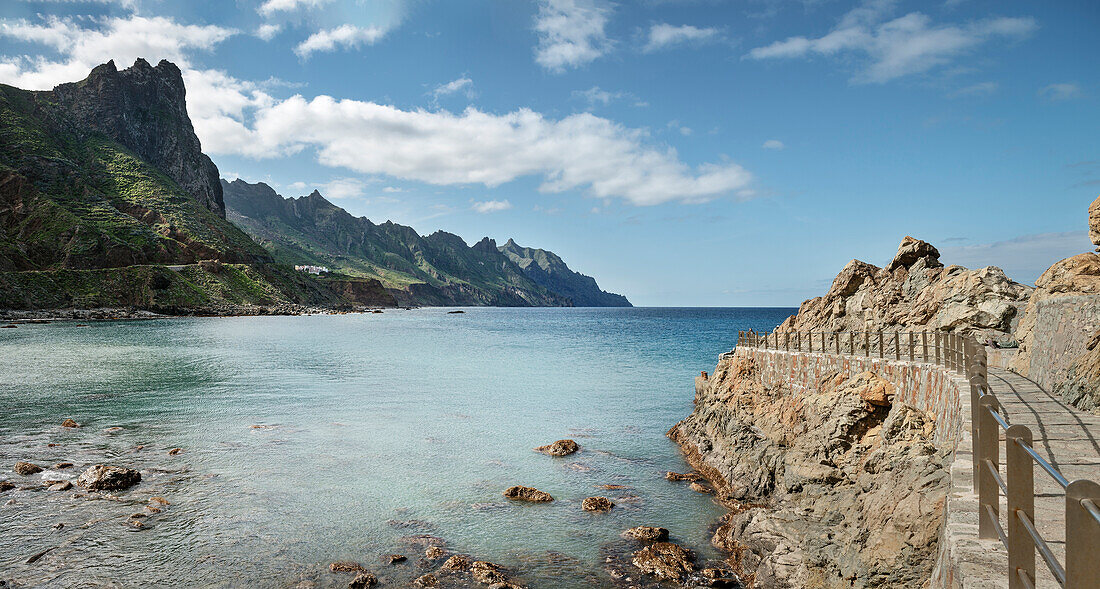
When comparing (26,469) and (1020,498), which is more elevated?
(1020,498)

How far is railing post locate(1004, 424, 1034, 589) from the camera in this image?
3691 millimetres

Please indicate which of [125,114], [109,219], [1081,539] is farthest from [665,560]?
[125,114]

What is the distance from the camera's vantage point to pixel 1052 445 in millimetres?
9000

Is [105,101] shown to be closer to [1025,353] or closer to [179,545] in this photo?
[179,545]

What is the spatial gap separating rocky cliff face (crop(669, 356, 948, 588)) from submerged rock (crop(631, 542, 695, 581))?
121 cm

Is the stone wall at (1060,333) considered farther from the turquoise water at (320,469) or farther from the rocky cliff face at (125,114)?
the rocky cliff face at (125,114)

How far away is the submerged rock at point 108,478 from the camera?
17094 millimetres

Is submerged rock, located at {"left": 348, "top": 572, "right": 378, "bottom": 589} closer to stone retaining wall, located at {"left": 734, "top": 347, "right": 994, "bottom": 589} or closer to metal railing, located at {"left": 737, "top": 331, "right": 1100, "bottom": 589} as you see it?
stone retaining wall, located at {"left": 734, "top": 347, "right": 994, "bottom": 589}

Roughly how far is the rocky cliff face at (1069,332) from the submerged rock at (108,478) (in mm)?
25592

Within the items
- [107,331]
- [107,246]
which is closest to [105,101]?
[107,246]

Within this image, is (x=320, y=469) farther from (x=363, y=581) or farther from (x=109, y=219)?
(x=109, y=219)

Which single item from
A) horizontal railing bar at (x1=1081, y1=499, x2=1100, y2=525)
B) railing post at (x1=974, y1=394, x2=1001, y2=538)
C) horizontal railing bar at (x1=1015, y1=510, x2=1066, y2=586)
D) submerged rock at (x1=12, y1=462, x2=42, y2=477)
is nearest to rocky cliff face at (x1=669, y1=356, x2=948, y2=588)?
railing post at (x1=974, y1=394, x2=1001, y2=538)

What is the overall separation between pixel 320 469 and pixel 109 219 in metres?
147

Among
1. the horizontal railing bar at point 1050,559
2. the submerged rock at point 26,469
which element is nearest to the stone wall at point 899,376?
the horizontal railing bar at point 1050,559
